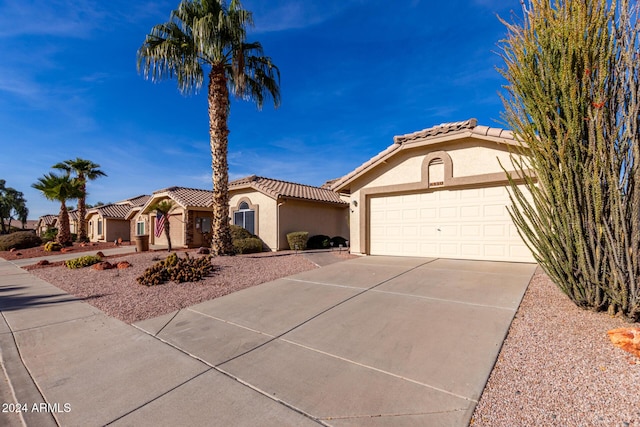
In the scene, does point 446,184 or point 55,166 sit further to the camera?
point 55,166

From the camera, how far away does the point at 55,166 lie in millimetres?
26359

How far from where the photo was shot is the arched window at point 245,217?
17.5m

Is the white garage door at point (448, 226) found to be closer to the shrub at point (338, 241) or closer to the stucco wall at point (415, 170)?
the stucco wall at point (415, 170)

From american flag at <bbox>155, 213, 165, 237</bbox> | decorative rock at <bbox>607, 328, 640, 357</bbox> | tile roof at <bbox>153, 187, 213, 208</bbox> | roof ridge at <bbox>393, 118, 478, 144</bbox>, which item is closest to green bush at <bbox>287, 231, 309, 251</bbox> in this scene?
roof ridge at <bbox>393, 118, 478, 144</bbox>

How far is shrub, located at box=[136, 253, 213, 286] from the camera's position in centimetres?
841

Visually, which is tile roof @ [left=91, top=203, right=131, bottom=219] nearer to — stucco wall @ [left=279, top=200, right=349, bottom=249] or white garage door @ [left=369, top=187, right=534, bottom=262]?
stucco wall @ [left=279, top=200, right=349, bottom=249]

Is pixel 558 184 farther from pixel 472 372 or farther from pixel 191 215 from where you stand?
pixel 191 215

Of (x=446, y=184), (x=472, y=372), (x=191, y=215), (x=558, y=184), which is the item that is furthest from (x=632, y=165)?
(x=191, y=215)

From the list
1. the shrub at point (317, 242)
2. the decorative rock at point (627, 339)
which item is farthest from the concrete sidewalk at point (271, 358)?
the shrub at point (317, 242)

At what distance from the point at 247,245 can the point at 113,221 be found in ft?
75.3

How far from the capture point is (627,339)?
3609mm

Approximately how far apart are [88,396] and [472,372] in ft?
13.9

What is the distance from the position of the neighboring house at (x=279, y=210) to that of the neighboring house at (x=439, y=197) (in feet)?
14.7

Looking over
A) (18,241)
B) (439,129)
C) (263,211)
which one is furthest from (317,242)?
(18,241)
